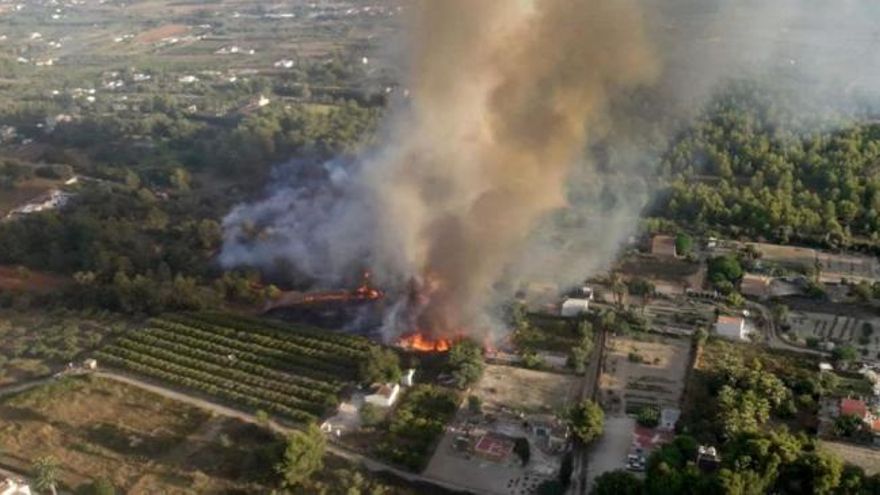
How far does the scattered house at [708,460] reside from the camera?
21.2 metres

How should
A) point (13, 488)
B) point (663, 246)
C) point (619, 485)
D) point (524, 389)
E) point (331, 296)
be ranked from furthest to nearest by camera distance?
point (663, 246)
point (331, 296)
point (524, 389)
point (13, 488)
point (619, 485)

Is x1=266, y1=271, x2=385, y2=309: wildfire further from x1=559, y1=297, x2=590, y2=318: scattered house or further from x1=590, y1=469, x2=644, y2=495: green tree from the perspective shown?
x1=590, y1=469, x2=644, y2=495: green tree

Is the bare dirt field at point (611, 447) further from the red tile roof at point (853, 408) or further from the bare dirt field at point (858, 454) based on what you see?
the red tile roof at point (853, 408)

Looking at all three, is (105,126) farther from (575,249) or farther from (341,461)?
(341,461)

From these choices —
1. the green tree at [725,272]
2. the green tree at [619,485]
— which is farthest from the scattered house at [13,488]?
the green tree at [725,272]

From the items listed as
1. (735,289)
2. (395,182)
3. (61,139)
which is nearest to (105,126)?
(61,139)

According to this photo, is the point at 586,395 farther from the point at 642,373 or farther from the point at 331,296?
the point at 331,296

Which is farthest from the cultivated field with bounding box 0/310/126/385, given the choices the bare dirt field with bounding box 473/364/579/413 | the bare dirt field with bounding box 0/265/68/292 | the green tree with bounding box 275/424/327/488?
the bare dirt field with bounding box 473/364/579/413

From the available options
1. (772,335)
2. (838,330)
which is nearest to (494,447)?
(772,335)

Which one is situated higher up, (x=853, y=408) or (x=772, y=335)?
(x=853, y=408)

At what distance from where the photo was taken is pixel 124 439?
79.4 ft

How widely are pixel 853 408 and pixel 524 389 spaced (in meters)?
9.31

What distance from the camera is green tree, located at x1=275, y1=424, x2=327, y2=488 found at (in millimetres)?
21812

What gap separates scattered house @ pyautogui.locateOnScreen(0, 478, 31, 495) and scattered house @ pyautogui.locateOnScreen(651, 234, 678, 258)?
78.8 feet
